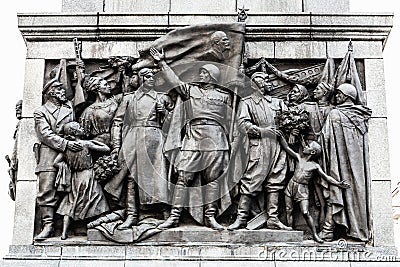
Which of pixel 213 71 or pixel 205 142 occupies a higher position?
pixel 213 71

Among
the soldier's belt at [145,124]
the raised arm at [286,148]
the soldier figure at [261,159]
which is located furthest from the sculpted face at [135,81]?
the raised arm at [286,148]

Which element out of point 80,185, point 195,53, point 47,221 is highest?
point 195,53

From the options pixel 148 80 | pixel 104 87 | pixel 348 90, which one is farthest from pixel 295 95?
pixel 104 87

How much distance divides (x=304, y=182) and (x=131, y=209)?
2.51 m

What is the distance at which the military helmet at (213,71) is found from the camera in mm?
11898

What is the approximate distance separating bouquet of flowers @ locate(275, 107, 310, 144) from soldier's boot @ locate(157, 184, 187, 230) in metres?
1.69

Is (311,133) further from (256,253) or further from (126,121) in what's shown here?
(126,121)

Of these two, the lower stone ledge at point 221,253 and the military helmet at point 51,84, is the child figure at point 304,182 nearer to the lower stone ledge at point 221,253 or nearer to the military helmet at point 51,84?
the lower stone ledge at point 221,253

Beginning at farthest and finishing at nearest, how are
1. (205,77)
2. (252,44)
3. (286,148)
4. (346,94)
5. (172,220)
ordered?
1. (252,44)
2. (205,77)
3. (346,94)
4. (286,148)
5. (172,220)

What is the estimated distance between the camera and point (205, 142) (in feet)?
37.8

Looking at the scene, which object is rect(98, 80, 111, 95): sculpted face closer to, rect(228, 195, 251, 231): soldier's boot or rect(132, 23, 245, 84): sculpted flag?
rect(132, 23, 245, 84): sculpted flag

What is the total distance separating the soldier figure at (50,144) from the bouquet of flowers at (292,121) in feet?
9.65

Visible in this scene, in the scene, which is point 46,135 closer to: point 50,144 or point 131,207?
point 50,144

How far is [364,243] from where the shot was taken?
1141 centimetres
